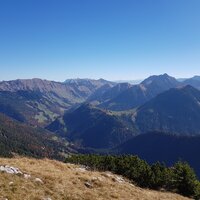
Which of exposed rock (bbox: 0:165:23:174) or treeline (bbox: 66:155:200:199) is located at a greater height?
exposed rock (bbox: 0:165:23:174)

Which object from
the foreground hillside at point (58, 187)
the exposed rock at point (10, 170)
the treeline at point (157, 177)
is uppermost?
the exposed rock at point (10, 170)

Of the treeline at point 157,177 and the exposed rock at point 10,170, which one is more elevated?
the exposed rock at point 10,170

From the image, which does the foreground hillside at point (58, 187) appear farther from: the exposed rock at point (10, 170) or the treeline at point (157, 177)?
the treeline at point (157, 177)

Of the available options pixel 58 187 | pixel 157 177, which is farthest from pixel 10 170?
pixel 157 177

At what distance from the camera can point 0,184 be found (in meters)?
25.7

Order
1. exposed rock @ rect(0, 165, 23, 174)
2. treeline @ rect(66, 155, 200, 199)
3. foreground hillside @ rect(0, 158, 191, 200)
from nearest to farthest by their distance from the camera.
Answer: foreground hillside @ rect(0, 158, 191, 200) < exposed rock @ rect(0, 165, 23, 174) < treeline @ rect(66, 155, 200, 199)

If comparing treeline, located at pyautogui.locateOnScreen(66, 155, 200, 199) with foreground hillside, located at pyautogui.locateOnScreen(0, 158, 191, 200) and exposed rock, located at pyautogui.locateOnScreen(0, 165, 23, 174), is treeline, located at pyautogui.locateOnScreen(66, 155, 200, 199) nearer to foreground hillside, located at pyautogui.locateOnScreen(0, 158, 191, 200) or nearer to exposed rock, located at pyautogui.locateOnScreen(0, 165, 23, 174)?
foreground hillside, located at pyautogui.locateOnScreen(0, 158, 191, 200)

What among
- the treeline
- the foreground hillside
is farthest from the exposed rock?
the treeline

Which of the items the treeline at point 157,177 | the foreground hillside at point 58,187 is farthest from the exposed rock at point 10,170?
the treeline at point 157,177

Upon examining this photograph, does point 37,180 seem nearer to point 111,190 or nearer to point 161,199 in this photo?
point 111,190

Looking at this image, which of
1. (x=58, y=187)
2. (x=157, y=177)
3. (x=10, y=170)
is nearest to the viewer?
(x=58, y=187)

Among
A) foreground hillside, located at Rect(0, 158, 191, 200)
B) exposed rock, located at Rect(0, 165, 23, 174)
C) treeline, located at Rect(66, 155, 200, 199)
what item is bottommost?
treeline, located at Rect(66, 155, 200, 199)

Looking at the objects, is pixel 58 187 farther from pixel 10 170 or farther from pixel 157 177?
pixel 157 177

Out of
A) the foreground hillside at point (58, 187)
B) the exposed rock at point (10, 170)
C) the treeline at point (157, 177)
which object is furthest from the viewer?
the treeline at point (157, 177)
